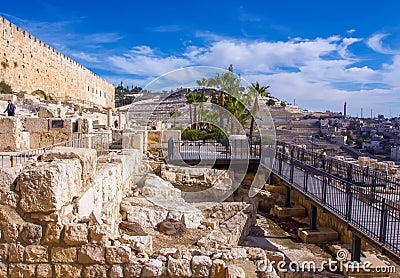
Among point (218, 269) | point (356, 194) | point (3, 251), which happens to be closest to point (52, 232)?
point (3, 251)

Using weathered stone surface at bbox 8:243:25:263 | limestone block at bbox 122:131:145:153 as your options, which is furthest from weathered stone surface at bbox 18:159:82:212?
limestone block at bbox 122:131:145:153

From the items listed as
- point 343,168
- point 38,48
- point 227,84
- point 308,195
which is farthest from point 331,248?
point 38,48

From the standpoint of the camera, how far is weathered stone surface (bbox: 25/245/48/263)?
11.4 feet

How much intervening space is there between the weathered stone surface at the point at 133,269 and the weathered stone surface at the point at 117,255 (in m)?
0.06

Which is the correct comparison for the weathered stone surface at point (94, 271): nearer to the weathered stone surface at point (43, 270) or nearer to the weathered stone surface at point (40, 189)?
the weathered stone surface at point (43, 270)

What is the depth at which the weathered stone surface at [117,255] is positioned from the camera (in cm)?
350

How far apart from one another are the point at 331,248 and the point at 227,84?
989 inches

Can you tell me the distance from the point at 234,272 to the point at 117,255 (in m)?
1.19

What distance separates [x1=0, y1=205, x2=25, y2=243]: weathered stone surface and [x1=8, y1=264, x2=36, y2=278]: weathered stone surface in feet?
0.86

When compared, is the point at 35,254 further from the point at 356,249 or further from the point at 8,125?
the point at 8,125

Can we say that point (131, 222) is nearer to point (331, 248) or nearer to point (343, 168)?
point (331, 248)

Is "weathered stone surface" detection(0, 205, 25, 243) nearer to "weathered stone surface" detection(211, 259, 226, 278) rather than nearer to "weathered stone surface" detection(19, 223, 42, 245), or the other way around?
"weathered stone surface" detection(19, 223, 42, 245)

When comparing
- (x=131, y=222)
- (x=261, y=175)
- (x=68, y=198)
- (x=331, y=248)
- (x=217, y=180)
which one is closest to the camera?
(x=68, y=198)

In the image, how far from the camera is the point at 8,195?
349 centimetres
